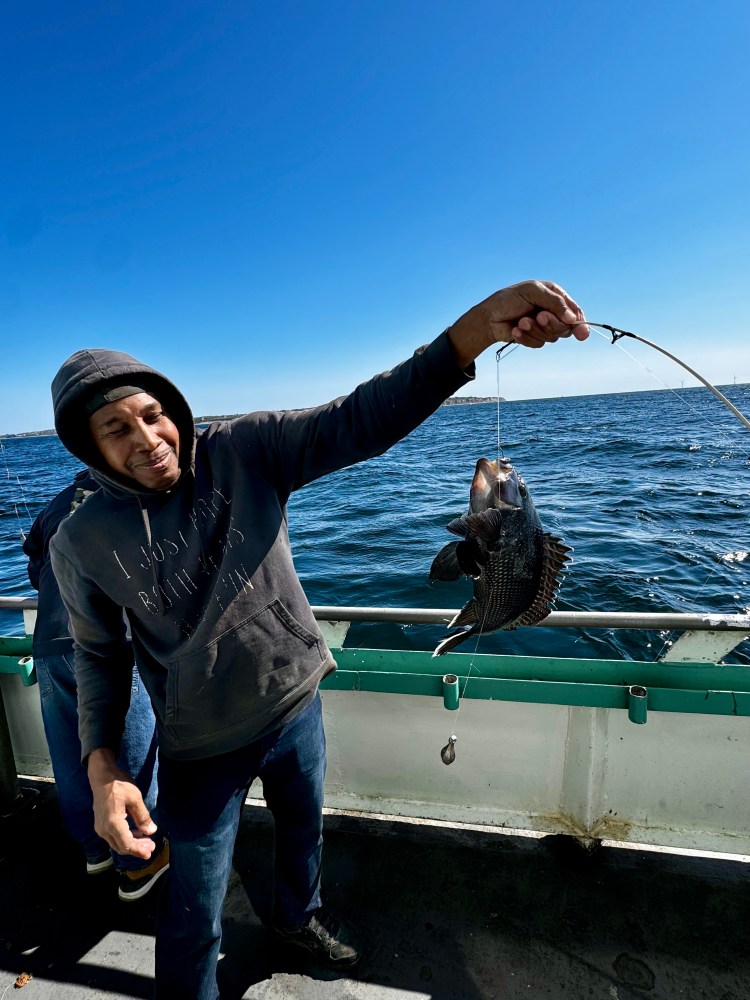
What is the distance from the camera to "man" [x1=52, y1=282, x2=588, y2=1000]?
5.69ft

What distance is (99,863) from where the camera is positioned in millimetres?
2850

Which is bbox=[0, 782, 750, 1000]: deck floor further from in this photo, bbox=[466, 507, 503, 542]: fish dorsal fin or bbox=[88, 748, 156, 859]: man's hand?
bbox=[466, 507, 503, 542]: fish dorsal fin

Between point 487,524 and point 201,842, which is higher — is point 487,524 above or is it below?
above

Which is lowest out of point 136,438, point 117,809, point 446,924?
point 446,924

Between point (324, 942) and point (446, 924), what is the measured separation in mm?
579

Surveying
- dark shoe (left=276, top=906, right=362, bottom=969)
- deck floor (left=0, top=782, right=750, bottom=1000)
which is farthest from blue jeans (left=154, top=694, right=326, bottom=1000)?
deck floor (left=0, top=782, right=750, bottom=1000)

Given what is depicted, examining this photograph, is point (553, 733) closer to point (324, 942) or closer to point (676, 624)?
point (676, 624)

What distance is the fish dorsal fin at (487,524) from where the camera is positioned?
1.92 m

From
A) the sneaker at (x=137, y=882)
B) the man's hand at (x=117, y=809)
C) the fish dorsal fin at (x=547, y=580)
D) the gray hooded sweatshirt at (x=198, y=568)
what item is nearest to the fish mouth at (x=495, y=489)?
the fish dorsal fin at (x=547, y=580)

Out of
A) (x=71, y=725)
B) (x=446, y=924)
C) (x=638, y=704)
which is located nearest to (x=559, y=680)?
(x=638, y=704)

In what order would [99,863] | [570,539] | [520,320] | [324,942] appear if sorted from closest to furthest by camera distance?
1. [520,320]
2. [324,942]
3. [99,863]
4. [570,539]

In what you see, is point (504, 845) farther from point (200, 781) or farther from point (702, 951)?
point (200, 781)

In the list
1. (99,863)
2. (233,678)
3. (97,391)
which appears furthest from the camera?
(99,863)

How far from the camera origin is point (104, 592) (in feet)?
6.15
